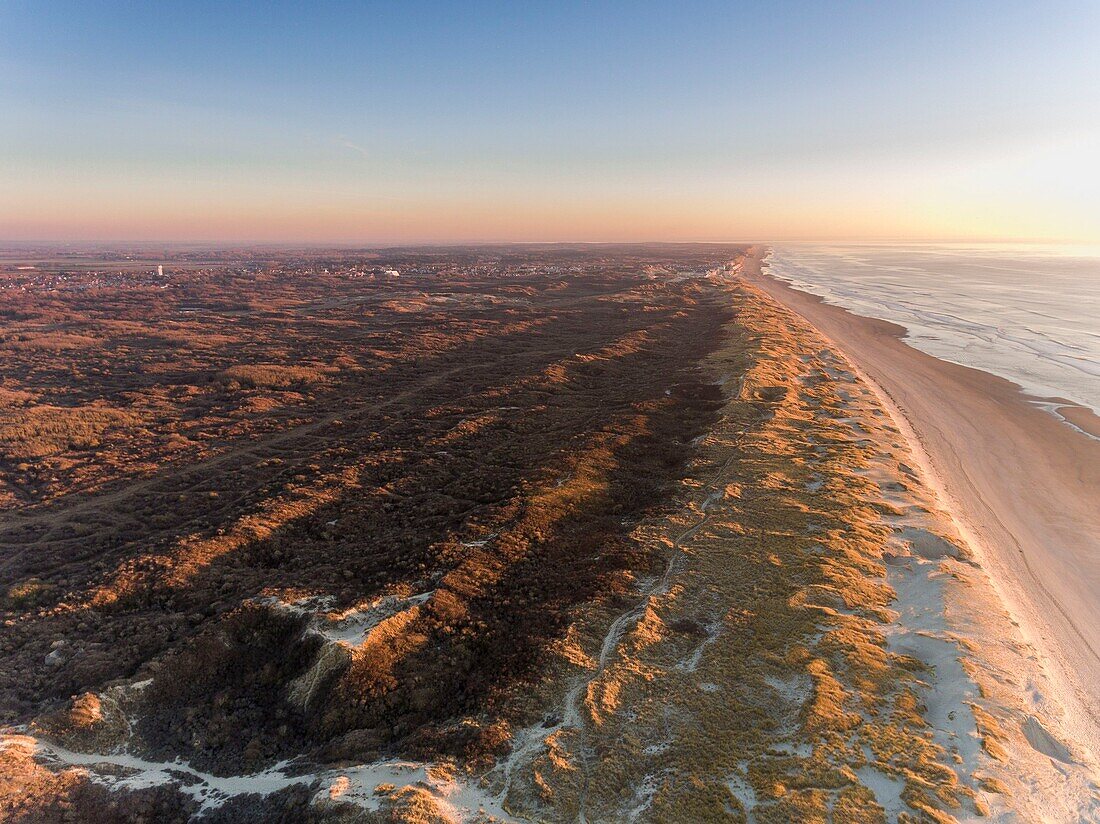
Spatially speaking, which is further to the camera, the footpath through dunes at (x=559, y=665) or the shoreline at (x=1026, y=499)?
the shoreline at (x=1026, y=499)

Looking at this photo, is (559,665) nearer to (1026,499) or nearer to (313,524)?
(313,524)

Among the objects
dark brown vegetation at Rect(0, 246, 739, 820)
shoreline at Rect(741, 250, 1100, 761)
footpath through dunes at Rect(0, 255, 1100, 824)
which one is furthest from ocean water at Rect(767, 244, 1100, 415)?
footpath through dunes at Rect(0, 255, 1100, 824)

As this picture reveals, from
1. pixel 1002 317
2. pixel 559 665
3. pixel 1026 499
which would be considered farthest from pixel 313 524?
pixel 1002 317

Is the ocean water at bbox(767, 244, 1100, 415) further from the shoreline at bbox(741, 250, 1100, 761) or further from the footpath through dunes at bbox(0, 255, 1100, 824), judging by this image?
the footpath through dunes at bbox(0, 255, 1100, 824)

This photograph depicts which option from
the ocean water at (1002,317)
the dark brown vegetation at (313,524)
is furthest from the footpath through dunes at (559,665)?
the ocean water at (1002,317)

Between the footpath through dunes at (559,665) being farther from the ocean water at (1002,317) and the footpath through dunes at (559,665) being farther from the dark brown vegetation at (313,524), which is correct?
the ocean water at (1002,317)

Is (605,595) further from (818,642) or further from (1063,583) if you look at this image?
(1063,583)
